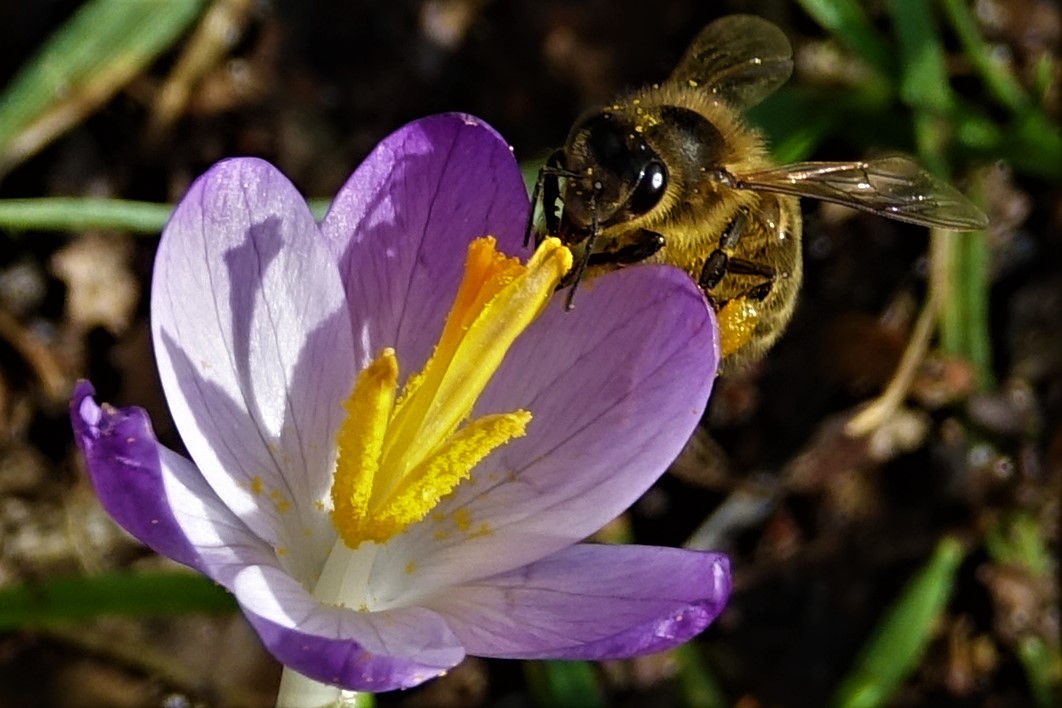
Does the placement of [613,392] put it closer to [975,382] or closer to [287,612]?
[287,612]

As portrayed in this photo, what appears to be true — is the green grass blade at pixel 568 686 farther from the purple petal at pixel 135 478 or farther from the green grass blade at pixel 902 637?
the purple petal at pixel 135 478

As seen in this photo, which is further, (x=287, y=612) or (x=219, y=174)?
(x=219, y=174)

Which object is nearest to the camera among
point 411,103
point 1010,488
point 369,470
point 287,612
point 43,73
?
point 287,612

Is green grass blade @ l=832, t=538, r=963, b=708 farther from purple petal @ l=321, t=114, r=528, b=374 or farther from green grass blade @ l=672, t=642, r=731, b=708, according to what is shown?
purple petal @ l=321, t=114, r=528, b=374

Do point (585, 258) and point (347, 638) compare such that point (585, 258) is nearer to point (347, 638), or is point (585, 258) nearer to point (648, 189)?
point (648, 189)

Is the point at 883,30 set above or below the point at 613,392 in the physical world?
above

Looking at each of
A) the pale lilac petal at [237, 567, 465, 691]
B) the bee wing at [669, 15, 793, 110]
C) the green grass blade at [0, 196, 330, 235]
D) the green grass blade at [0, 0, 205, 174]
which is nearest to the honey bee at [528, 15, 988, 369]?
the bee wing at [669, 15, 793, 110]

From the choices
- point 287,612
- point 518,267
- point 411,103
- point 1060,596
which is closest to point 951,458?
point 1060,596
